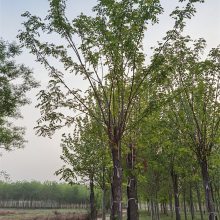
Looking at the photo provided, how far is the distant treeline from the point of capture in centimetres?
11544

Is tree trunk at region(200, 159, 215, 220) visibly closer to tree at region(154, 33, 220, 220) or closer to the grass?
tree at region(154, 33, 220, 220)

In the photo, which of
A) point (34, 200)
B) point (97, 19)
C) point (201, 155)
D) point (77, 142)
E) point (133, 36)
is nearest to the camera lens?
point (133, 36)

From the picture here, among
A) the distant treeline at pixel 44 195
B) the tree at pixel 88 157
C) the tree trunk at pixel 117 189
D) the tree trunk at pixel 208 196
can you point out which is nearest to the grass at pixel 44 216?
the tree at pixel 88 157

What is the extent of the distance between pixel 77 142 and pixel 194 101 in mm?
17074

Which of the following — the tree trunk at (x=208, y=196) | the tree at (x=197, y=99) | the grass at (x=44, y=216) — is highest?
the tree at (x=197, y=99)

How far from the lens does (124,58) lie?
12867mm

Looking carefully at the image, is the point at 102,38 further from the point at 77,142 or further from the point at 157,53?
the point at 77,142

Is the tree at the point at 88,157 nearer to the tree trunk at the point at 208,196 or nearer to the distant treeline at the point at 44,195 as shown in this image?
the tree trunk at the point at 208,196

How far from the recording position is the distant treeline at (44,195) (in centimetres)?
11544

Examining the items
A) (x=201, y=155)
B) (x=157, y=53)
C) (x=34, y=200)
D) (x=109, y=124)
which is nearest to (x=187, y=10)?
(x=157, y=53)

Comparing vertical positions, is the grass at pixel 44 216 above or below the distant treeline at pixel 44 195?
below

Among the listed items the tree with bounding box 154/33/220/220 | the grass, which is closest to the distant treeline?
the grass

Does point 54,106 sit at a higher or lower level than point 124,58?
lower

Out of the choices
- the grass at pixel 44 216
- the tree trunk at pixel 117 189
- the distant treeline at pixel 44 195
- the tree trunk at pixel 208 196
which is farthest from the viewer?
the distant treeline at pixel 44 195
